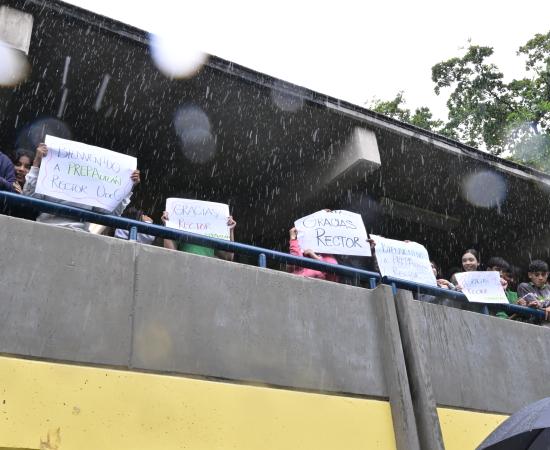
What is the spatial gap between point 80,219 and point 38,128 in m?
3.41

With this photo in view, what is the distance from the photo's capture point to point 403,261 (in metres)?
6.53

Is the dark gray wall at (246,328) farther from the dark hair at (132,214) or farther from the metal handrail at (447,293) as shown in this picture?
the dark hair at (132,214)

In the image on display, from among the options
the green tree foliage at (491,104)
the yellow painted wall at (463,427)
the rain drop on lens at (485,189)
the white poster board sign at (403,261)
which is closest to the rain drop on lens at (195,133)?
the white poster board sign at (403,261)

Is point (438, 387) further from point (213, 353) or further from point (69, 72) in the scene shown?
point (69, 72)

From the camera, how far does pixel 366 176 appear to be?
8633 mm

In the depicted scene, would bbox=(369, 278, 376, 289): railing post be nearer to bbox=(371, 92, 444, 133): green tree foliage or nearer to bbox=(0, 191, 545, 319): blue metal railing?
bbox=(0, 191, 545, 319): blue metal railing

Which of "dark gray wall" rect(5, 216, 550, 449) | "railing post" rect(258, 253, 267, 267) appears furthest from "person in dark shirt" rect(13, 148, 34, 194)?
"railing post" rect(258, 253, 267, 267)

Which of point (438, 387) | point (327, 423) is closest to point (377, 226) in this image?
point (438, 387)

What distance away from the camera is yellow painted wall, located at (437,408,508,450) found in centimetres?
530

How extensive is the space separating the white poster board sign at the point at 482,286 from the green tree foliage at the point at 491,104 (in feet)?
44.3

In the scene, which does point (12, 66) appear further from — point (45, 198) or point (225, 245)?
point (225, 245)

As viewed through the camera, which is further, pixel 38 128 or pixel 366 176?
pixel 366 176

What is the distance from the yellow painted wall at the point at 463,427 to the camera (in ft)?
17.4

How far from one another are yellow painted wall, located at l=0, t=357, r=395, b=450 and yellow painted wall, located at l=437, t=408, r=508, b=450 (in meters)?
0.55
